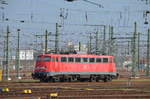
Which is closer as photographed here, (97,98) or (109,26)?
(97,98)

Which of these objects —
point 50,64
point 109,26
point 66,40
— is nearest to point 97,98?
point 50,64

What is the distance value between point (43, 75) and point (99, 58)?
721 centimetres

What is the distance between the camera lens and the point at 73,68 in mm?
45094

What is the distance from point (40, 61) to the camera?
44500mm

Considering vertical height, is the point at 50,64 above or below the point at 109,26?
below

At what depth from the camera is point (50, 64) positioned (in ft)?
144

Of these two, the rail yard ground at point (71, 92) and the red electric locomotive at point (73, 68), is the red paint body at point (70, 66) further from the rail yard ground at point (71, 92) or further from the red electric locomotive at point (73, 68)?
the rail yard ground at point (71, 92)

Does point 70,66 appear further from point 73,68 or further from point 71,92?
point 71,92

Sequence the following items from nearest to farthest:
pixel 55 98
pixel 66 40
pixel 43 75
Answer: pixel 55 98, pixel 43 75, pixel 66 40

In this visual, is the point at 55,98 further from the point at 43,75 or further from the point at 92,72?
the point at 92,72

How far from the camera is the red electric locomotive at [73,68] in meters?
43.9

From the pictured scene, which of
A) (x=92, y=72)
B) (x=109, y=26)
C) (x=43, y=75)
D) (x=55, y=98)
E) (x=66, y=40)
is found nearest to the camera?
(x=55, y=98)

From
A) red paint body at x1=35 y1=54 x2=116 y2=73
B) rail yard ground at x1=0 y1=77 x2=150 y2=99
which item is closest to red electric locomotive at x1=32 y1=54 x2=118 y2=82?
red paint body at x1=35 y1=54 x2=116 y2=73

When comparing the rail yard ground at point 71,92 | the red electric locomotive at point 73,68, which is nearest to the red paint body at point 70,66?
the red electric locomotive at point 73,68
